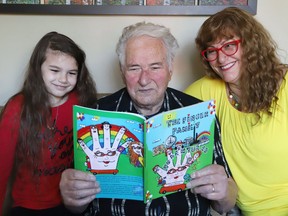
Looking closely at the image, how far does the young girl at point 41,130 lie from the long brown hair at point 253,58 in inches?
24.9

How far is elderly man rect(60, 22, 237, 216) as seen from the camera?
113 cm

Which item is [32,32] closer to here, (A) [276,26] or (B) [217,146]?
(B) [217,146]

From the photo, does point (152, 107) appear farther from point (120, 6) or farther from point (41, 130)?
point (120, 6)

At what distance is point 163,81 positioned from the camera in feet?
4.10

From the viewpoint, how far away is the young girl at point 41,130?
138 cm

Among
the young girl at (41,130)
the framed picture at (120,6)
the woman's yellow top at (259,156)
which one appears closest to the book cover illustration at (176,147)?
the woman's yellow top at (259,156)

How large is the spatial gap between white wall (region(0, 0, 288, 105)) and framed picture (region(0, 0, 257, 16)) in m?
0.05

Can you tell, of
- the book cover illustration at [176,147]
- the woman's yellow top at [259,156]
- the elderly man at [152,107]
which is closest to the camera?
the book cover illustration at [176,147]

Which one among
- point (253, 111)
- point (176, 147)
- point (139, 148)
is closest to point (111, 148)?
point (139, 148)

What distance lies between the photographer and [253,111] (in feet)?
4.40

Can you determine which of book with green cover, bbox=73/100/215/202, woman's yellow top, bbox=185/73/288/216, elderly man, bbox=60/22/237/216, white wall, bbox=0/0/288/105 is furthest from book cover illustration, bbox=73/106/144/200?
white wall, bbox=0/0/288/105

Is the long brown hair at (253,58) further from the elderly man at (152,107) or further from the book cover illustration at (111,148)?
the book cover illustration at (111,148)

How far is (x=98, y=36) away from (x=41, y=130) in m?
0.63

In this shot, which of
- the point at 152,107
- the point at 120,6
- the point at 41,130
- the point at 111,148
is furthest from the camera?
the point at 120,6
